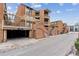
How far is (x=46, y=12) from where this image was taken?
10.1 feet

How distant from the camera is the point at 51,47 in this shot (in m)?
3.09

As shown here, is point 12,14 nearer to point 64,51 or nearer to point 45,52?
point 45,52

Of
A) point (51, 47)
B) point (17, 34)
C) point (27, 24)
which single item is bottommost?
point (51, 47)

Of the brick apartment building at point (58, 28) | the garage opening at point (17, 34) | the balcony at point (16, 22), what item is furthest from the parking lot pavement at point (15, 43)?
the brick apartment building at point (58, 28)

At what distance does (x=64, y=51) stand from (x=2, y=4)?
1.11 meters

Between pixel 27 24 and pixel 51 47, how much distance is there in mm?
498

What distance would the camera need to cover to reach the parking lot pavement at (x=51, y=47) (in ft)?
9.76

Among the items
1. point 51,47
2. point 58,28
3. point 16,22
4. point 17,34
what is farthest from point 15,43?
point 58,28

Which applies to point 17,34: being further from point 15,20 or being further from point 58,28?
point 58,28

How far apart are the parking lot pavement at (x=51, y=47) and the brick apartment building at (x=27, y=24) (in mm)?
95

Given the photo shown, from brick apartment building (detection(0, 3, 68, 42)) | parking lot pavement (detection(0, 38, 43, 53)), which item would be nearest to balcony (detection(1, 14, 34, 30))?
brick apartment building (detection(0, 3, 68, 42))

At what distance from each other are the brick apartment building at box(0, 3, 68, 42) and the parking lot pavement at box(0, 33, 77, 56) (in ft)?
0.31

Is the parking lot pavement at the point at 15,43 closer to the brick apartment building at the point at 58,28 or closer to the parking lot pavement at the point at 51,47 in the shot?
the parking lot pavement at the point at 51,47

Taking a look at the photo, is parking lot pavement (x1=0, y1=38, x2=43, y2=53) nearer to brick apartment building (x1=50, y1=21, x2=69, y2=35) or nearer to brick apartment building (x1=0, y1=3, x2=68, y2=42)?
brick apartment building (x1=0, y1=3, x2=68, y2=42)
